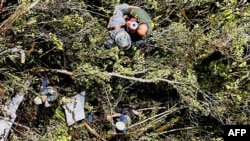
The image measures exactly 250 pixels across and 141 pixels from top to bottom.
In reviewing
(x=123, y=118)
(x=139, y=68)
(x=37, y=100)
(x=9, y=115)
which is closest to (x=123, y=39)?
(x=139, y=68)

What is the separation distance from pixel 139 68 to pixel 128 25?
0.47 meters

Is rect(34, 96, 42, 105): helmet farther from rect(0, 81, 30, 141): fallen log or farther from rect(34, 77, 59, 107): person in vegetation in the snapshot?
rect(0, 81, 30, 141): fallen log

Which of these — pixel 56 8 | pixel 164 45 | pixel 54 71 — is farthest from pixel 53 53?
pixel 164 45

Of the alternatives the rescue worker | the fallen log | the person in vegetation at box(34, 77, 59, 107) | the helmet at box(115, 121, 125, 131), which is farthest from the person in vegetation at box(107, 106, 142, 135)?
the fallen log

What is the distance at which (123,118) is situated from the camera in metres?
4.02

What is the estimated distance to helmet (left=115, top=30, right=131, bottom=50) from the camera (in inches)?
139

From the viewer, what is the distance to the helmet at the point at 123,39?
3521 millimetres

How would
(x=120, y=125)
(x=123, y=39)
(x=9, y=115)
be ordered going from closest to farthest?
1. (x=123, y=39)
2. (x=9, y=115)
3. (x=120, y=125)

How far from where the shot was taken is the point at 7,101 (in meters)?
3.73

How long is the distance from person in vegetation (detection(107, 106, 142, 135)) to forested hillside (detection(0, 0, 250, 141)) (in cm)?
7

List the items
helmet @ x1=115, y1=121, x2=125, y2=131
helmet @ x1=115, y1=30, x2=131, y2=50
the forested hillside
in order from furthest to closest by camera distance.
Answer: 1. helmet @ x1=115, y1=121, x2=125, y2=131
2. the forested hillside
3. helmet @ x1=115, y1=30, x2=131, y2=50

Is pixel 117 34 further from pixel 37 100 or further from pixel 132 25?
pixel 37 100

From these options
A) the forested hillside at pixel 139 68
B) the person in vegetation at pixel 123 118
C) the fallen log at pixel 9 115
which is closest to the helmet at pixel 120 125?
the person in vegetation at pixel 123 118

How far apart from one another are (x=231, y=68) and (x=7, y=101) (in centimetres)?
193
